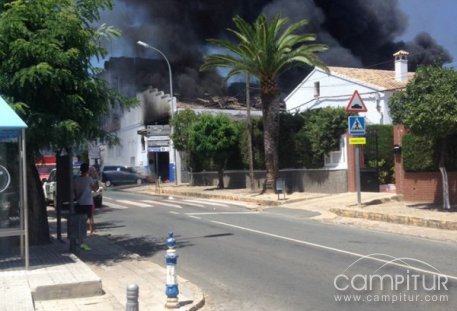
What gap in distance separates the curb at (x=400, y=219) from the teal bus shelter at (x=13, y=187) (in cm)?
1007

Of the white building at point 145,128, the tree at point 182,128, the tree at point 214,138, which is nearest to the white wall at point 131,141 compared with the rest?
the white building at point 145,128

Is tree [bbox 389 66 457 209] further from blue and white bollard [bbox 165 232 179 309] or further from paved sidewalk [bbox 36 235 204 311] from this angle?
blue and white bollard [bbox 165 232 179 309]

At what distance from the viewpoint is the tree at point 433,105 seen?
14906 mm

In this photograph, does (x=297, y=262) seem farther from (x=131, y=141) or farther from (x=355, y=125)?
(x=131, y=141)

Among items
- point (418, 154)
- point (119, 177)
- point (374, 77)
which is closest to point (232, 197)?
point (418, 154)

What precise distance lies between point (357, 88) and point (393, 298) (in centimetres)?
3127

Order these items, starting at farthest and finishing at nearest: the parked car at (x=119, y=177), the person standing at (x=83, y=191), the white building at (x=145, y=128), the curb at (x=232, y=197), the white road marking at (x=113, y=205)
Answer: the white building at (x=145, y=128), the parked car at (x=119, y=177), the curb at (x=232, y=197), the white road marking at (x=113, y=205), the person standing at (x=83, y=191)

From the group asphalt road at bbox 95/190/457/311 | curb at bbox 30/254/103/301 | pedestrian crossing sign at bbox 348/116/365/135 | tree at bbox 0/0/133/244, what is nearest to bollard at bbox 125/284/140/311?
asphalt road at bbox 95/190/457/311

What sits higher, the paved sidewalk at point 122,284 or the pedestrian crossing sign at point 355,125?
the pedestrian crossing sign at point 355,125

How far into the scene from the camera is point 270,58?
25516mm

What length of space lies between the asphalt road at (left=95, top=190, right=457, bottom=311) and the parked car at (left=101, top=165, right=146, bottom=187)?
86.5 ft

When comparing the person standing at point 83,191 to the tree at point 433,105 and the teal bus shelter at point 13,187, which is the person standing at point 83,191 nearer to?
the teal bus shelter at point 13,187

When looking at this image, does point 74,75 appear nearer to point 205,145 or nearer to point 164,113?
point 205,145

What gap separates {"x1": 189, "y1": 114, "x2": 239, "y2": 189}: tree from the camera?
102 ft
